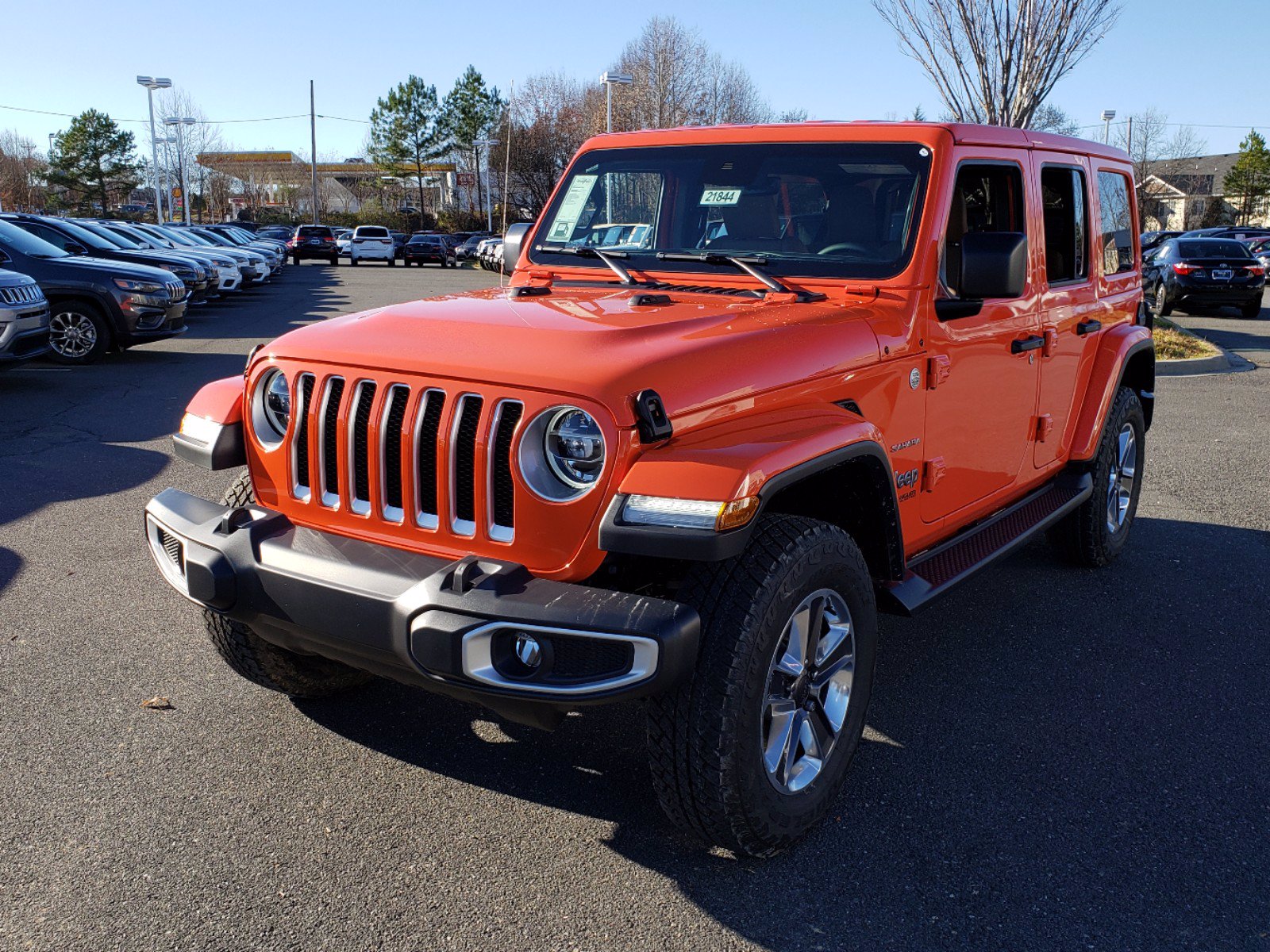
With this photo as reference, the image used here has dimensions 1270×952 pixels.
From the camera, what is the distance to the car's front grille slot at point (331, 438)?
312 centimetres

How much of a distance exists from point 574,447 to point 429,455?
1.37 feet

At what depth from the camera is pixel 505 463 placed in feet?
9.33

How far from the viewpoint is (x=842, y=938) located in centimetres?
273

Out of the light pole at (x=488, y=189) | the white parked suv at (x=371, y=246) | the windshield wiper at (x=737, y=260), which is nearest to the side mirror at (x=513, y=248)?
the windshield wiper at (x=737, y=260)

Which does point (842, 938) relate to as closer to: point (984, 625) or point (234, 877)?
point (234, 877)

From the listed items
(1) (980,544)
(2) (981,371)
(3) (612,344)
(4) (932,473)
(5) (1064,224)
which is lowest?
(1) (980,544)

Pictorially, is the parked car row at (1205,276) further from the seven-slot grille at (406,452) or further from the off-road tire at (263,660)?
the seven-slot grille at (406,452)

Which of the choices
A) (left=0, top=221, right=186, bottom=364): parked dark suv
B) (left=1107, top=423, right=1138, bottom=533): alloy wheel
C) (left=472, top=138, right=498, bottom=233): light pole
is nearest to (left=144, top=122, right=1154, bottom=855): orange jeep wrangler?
(left=1107, top=423, right=1138, bottom=533): alloy wheel

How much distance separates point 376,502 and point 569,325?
2.44 feet

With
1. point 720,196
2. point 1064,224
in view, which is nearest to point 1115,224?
point 1064,224

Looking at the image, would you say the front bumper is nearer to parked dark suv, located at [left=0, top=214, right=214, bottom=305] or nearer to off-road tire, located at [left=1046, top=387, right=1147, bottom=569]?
off-road tire, located at [left=1046, top=387, right=1147, bottom=569]

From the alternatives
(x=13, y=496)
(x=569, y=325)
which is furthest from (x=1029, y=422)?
(x=13, y=496)

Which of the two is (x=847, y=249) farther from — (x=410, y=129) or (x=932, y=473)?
(x=410, y=129)

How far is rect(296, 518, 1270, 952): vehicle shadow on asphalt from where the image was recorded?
112 inches
